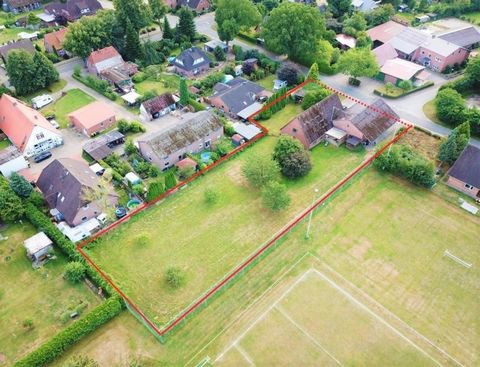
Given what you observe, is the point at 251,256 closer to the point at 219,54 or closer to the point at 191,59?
the point at 191,59

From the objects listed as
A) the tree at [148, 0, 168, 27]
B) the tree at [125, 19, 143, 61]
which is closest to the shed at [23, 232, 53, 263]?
the tree at [125, 19, 143, 61]

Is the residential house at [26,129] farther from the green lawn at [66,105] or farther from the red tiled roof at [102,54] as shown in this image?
the red tiled roof at [102,54]

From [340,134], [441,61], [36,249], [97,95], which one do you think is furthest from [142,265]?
[441,61]

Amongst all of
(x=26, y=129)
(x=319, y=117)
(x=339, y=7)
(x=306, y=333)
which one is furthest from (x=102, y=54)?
(x=306, y=333)

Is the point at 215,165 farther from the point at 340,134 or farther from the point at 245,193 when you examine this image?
the point at 340,134

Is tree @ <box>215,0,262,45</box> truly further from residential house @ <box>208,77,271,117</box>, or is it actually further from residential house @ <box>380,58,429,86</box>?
residential house @ <box>380,58,429,86</box>

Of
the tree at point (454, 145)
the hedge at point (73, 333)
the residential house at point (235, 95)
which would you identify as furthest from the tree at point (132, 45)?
the tree at point (454, 145)
